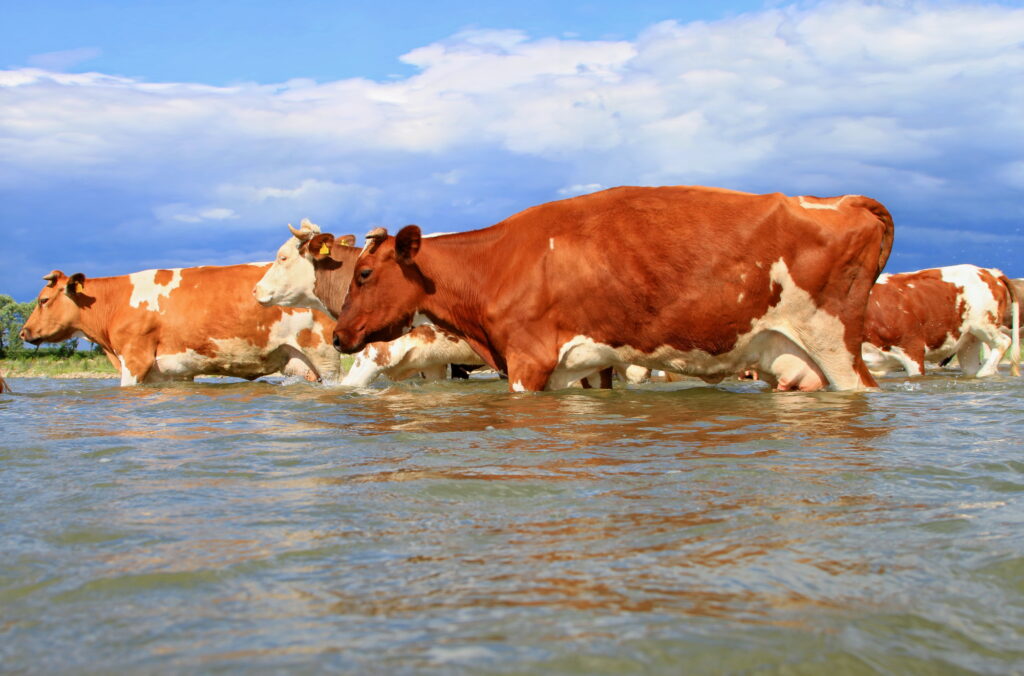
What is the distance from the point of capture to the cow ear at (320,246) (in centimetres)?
1241

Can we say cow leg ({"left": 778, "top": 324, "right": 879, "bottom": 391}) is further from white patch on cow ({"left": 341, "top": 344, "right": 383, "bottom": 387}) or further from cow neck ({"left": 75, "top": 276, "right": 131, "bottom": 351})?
cow neck ({"left": 75, "top": 276, "right": 131, "bottom": 351})

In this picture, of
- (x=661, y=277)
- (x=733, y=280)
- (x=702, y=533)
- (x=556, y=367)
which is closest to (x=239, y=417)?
(x=556, y=367)

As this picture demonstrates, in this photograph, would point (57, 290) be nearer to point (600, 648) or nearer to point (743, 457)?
point (743, 457)

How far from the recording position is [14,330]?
120ft

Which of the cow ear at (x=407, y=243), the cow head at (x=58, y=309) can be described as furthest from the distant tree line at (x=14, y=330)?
the cow ear at (x=407, y=243)

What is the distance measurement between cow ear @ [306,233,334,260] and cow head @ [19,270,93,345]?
15.4ft

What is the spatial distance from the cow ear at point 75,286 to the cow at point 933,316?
510 inches

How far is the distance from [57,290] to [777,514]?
14417mm

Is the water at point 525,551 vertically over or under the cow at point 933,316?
under

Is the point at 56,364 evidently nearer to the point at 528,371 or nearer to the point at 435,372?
the point at 435,372

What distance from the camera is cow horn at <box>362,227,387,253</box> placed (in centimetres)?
1018

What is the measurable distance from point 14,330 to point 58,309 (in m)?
24.2

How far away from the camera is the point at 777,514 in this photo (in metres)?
3.62

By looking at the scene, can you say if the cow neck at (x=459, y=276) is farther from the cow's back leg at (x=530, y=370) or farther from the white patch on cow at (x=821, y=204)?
the white patch on cow at (x=821, y=204)
